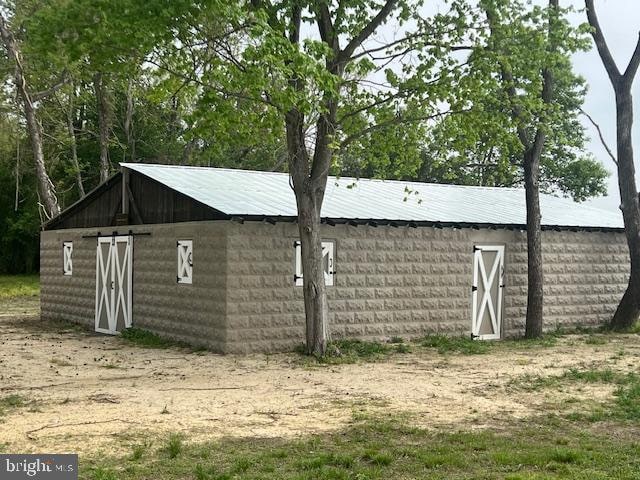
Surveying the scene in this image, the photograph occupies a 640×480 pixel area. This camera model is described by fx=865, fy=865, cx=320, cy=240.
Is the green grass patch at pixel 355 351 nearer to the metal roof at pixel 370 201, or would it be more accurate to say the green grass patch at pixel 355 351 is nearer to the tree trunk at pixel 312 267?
the tree trunk at pixel 312 267

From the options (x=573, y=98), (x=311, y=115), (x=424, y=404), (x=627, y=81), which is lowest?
(x=424, y=404)

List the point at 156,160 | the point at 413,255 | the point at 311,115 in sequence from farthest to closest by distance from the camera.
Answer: the point at 156,160
the point at 413,255
the point at 311,115

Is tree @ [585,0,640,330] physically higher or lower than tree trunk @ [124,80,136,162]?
lower

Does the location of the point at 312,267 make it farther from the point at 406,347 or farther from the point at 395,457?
the point at 395,457

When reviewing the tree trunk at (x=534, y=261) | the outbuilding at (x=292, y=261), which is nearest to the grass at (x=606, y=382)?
the outbuilding at (x=292, y=261)

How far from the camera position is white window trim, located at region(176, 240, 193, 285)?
621 inches

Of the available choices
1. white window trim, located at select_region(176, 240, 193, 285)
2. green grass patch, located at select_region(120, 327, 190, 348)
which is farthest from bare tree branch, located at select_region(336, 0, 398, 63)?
green grass patch, located at select_region(120, 327, 190, 348)

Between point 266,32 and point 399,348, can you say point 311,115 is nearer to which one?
point 266,32

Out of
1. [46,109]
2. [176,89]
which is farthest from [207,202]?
[46,109]

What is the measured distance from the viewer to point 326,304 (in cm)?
1481

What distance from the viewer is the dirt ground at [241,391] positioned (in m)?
8.69

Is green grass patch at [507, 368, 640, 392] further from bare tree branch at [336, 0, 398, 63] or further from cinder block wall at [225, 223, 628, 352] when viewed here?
bare tree branch at [336, 0, 398, 63]

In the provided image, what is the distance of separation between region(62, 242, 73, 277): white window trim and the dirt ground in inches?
176

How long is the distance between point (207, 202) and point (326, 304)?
2.76m
